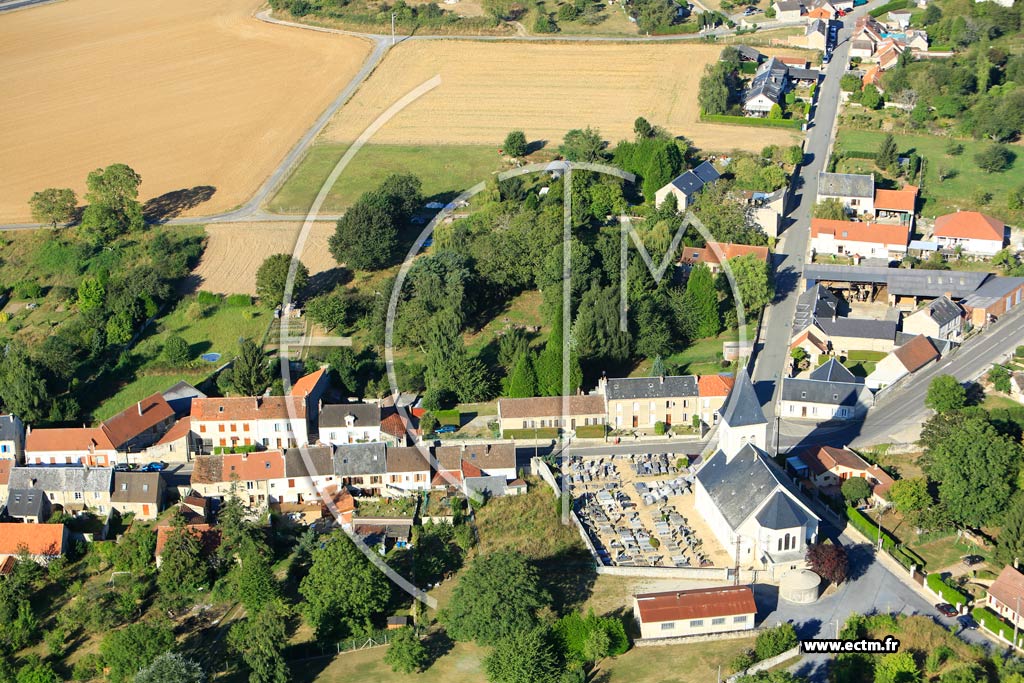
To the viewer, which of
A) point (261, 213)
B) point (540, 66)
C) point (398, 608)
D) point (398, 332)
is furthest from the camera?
point (540, 66)

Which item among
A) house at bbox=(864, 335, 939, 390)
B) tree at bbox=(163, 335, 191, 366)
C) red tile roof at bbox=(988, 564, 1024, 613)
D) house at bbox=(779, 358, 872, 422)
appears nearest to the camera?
red tile roof at bbox=(988, 564, 1024, 613)

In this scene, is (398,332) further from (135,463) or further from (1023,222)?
(1023,222)

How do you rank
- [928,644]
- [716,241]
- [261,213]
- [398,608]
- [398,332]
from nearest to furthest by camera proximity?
[928,644] < [398,608] < [398,332] < [716,241] < [261,213]

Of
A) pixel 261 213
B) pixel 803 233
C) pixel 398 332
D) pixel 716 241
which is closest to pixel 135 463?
pixel 398 332

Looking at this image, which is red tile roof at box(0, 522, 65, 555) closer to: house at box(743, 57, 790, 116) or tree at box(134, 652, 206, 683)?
tree at box(134, 652, 206, 683)

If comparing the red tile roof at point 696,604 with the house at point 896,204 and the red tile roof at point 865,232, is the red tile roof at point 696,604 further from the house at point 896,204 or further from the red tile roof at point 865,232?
the house at point 896,204

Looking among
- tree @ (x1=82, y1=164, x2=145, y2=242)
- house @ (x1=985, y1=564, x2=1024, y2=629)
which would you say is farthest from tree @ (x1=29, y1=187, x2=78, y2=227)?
house @ (x1=985, y1=564, x2=1024, y2=629)

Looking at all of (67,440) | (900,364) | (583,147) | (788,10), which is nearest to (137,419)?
(67,440)

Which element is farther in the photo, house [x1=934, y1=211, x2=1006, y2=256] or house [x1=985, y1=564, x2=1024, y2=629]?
house [x1=934, y1=211, x2=1006, y2=256]
